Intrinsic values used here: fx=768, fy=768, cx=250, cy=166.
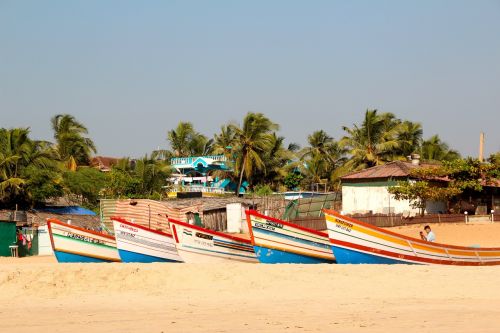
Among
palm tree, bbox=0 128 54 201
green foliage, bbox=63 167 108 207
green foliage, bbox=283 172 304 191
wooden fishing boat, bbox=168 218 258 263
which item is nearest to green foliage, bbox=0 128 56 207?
palm tree, bbox=0 128 54 201

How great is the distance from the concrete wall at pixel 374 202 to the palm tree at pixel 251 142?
15.4m

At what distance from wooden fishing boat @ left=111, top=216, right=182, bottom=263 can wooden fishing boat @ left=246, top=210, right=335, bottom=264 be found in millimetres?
2883

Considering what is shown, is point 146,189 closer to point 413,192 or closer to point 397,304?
point 413,192

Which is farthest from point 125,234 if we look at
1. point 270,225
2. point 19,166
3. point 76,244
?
point 19,166

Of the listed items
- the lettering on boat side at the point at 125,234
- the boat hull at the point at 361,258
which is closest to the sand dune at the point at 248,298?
the boat hull at the point at 361,258

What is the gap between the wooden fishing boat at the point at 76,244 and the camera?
73.7ft

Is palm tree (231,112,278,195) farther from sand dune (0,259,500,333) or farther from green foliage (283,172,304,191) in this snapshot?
sand dune (0,259,500,333)

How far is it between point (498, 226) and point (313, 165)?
2992 centimetres

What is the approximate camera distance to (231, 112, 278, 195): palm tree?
54.8 meters

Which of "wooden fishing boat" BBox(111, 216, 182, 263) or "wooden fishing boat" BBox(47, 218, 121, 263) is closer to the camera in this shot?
"wooden fishing boat" BBox(111, 216, 182, 263)

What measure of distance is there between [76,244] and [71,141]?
3280cm

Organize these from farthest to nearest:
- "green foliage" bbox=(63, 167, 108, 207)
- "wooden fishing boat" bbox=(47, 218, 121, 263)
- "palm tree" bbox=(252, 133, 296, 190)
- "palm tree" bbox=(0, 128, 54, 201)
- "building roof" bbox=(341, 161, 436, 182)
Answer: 1. "palm tree" bbox=(252, 133, 296, 190)
2. "green foliage" bbox=(63, 167, 108, 207)
3. "palm tree" bbox=(0, 128, 54, 201)
4. "building roof" bbox=(341, 161, 436, 182)
5. "wooden fishing boat" bbox=(47, 218, 121, 263)

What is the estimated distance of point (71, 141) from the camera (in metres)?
54.3

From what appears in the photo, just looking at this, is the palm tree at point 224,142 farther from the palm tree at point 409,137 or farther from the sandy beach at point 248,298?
the sandy beach at point 248,298
